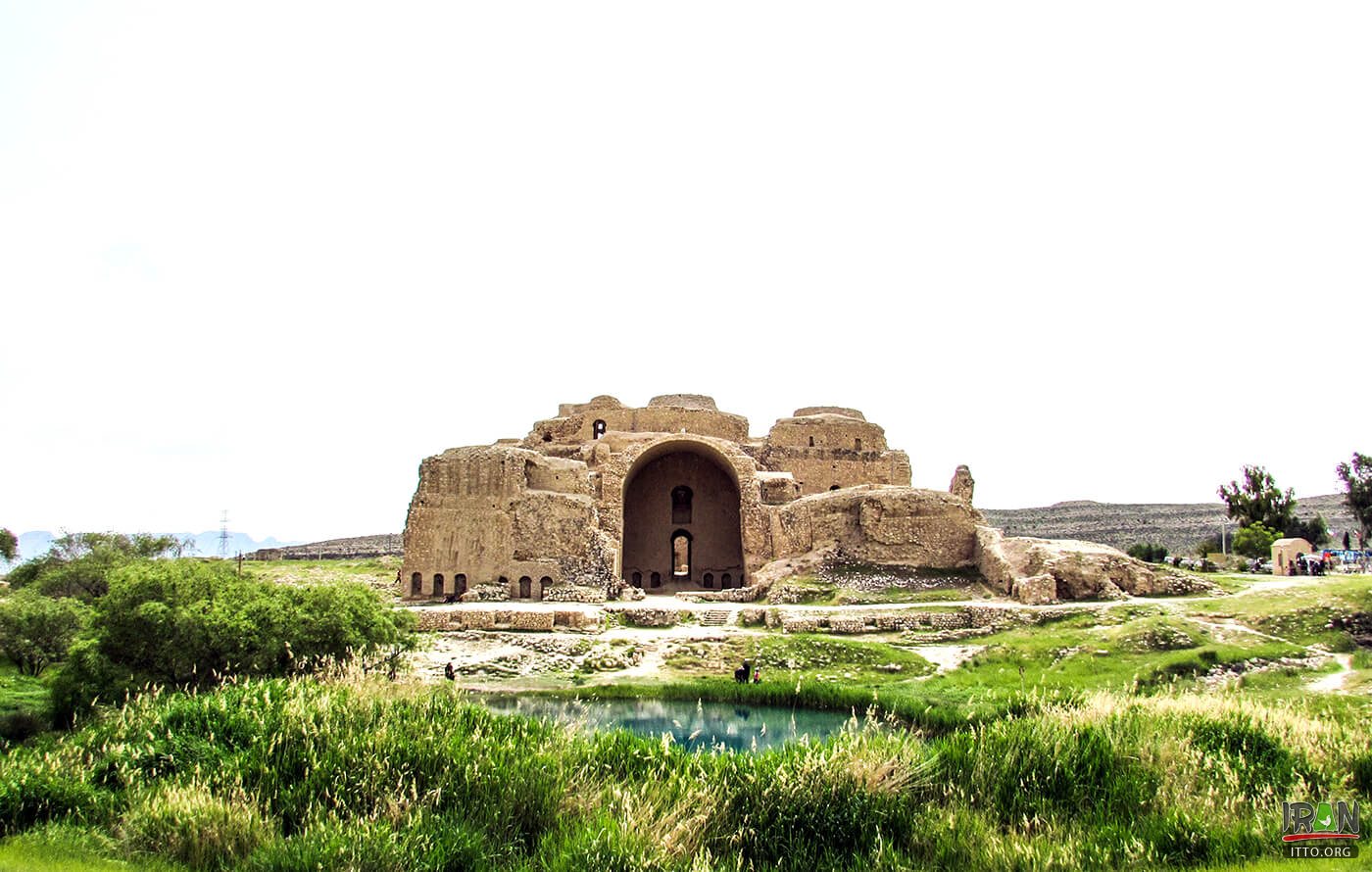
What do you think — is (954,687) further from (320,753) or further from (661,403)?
(661,403)

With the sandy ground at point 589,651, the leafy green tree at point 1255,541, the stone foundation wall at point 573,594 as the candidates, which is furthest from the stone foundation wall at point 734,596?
the leafy green tree at point 1255,541

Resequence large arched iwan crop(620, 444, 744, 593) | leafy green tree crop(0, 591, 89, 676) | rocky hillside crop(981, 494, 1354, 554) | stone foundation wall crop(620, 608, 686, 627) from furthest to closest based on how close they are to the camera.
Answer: rocky hillside crop(981, 494, 1354, 554) → large arched iwan crop(620, 444, 744, 593) → stone foundation wall crop(620, 608, 686, 627) → leafy green tree crop(0, 591, 89, 676)

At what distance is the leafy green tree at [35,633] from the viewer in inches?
865

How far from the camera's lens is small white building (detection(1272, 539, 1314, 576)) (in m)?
35.0

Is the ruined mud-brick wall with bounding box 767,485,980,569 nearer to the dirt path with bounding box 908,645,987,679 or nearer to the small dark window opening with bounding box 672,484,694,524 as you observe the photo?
the small dark window opening with bounding box 672,484,694,524

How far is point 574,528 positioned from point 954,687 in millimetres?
16824

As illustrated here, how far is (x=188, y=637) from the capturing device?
1520cm

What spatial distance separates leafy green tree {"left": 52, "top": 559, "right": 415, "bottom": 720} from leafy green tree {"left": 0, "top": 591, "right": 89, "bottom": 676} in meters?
7.93

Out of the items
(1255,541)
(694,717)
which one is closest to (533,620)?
(694,717)

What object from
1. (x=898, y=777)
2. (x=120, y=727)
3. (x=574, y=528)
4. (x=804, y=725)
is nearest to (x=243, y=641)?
(x=120, y=727)

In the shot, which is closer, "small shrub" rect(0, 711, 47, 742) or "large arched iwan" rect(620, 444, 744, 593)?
"small shrub" rect(0, 711, 47, 742)

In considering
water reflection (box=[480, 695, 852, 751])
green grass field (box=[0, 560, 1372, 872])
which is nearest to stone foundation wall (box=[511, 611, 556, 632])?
water reflection (box=[480, 695, 852, 751])

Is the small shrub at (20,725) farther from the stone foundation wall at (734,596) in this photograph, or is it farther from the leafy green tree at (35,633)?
the stone foundation wall at (734,596)

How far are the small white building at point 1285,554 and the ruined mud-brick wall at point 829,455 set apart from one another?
15.3 metres
